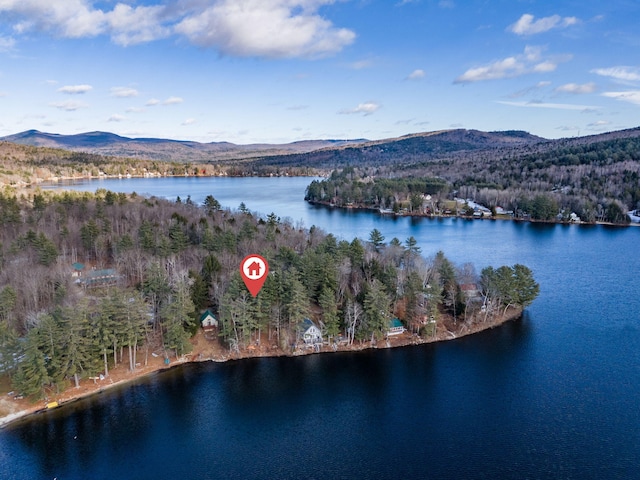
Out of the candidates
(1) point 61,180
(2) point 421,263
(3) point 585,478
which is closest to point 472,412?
(3) point 585,478

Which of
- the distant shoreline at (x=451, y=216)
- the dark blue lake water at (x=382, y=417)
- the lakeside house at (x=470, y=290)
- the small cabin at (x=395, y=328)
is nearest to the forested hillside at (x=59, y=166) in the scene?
the distant shoreline at (x=451, y=216)

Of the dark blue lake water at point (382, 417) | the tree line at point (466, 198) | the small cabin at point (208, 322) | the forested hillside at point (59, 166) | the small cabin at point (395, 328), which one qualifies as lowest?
the dark blue lake water at point (382, 417)

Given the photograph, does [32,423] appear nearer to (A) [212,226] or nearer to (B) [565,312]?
(A) [212,226]

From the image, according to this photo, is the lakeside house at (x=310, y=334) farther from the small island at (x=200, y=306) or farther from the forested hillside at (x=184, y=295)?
the forested hillside at (x=184, y=295)

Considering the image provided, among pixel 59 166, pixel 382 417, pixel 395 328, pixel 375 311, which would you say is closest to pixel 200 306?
pixel 375 311

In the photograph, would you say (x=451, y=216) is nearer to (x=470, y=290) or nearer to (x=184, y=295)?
(x=470, y=290)

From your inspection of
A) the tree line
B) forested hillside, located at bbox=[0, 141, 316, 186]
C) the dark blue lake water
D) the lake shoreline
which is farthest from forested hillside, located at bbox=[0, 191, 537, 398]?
forested hillside, located at bbox=[0, 141, 316, 186]
